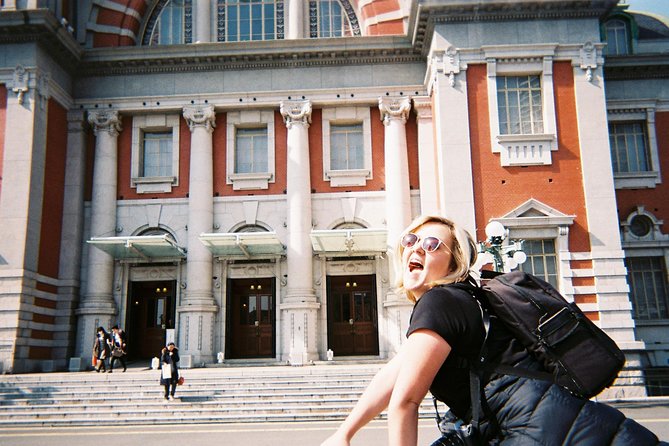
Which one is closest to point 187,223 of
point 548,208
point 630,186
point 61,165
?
point 61,165

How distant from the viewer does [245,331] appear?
75.3 ft

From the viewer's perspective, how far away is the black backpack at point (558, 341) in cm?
205

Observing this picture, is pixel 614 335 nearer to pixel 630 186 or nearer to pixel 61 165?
pixel 630 186

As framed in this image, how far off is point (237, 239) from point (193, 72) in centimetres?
717

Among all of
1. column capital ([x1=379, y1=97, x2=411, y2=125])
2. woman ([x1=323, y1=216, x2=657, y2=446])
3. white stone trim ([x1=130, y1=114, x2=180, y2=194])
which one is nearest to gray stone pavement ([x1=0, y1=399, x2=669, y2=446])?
woman ([x1=323, y1=216, x2=657, y2=446])

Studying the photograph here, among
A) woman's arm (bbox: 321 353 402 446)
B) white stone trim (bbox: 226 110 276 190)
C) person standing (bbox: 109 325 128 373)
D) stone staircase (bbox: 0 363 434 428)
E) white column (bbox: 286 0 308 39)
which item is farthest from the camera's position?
white column (bbox: 286 0 308 39)

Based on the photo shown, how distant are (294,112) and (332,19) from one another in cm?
483

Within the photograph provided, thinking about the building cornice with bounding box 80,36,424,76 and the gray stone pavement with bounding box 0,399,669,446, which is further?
the building cornice with bounding box 80,36,424,76

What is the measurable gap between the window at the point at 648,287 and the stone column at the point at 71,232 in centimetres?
1955

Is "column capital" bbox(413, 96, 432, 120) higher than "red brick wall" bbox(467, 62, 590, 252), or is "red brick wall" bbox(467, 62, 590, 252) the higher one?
"column capital" bbox(413, 96, 432, 120)

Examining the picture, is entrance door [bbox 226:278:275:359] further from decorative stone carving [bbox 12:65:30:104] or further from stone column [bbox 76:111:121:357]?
decorative stone carving [bbox 12:65:30:104]

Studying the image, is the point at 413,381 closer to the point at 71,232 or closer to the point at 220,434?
the point at 220,434

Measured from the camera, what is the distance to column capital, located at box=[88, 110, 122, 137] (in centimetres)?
2327

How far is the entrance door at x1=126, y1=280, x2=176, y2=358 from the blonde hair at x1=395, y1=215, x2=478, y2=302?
21714mm
